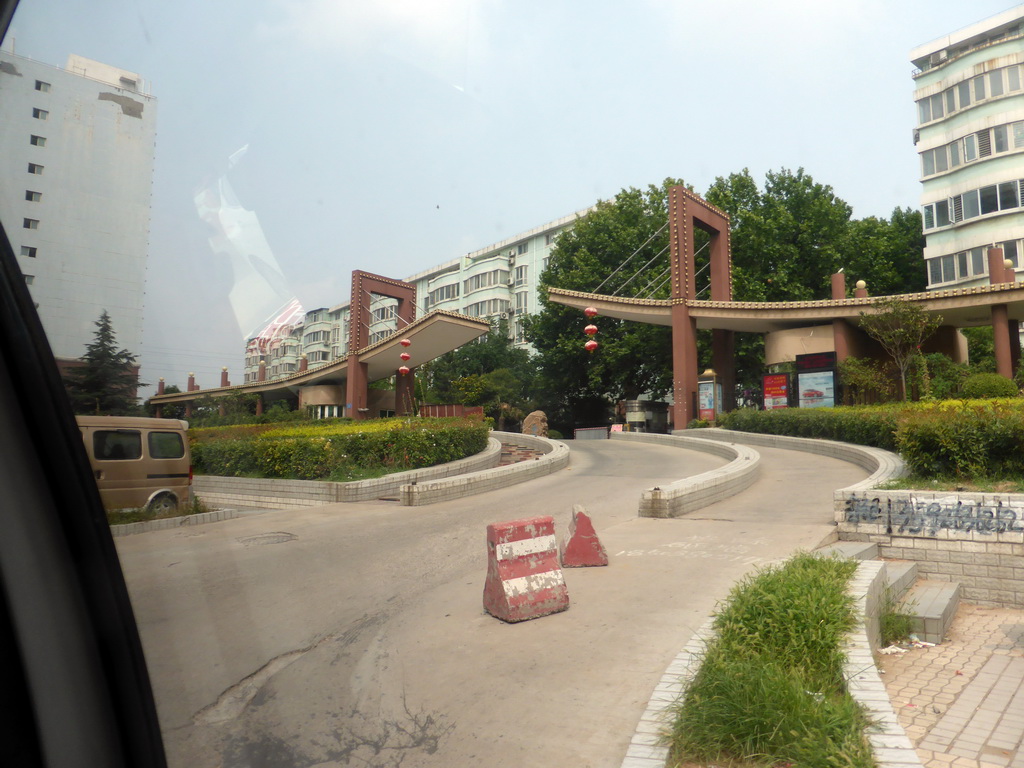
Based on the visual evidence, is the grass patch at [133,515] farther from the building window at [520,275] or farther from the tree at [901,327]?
the building window at [520,275]

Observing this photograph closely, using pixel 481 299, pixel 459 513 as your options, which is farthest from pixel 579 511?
pixel 481 299

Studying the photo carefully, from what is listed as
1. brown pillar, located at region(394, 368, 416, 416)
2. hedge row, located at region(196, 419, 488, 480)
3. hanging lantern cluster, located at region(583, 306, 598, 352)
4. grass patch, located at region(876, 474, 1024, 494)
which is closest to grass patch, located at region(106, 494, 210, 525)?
hedge row, located at region(196, 419, 488, 480)

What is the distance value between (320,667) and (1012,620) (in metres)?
6.13

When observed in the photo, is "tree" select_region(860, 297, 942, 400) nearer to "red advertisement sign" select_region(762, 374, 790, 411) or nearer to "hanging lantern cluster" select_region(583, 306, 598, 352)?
"red advertisement sign" select_region(762, 374, 790, 411)

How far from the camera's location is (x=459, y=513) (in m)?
11.0

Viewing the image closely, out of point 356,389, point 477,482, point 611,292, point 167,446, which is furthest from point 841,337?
point 167,446

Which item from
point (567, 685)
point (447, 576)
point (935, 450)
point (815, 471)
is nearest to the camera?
point (567, 685)

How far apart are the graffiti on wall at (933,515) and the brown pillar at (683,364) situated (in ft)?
61.6

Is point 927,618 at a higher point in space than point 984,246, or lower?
lower

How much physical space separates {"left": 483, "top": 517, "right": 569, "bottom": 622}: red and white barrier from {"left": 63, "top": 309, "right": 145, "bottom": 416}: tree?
4022 millimetres

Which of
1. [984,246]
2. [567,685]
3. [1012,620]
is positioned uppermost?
[984,246]

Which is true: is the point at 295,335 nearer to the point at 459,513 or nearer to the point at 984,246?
the point at 459,513

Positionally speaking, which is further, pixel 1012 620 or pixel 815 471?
pixel 815 471

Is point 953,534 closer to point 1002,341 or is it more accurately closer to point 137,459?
point 137,459
